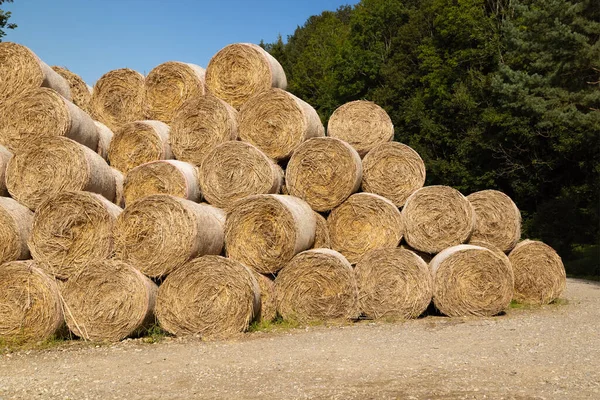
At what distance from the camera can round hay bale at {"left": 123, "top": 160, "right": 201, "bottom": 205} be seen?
847 centimetres

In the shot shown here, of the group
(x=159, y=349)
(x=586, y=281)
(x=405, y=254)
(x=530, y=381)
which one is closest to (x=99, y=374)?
(x=159, y=349)

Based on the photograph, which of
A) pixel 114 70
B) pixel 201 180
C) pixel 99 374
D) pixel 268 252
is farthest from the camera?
pixel 114 70

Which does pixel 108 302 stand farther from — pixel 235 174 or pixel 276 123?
pixel 276 123

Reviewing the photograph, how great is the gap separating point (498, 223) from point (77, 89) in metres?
7.14

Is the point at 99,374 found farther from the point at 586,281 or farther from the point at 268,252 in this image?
the point at 586,281

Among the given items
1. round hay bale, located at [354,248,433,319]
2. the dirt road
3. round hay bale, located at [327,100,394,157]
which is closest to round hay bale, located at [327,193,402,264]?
round hay bale, located at [354,248,433,319]

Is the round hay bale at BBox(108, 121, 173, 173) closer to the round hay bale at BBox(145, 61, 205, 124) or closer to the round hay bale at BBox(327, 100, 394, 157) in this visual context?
the round hay bale at BBox(145, 61, 205, 124)

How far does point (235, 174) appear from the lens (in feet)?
28.3

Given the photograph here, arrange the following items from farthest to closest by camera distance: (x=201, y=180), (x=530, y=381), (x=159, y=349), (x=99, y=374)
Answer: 1. (x=201, y=180)
2. (x=159, y=349)
3. (x=99, y=374)
4. (x=530, y=381)

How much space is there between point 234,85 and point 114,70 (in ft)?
6.80

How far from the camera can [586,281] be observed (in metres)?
14.7

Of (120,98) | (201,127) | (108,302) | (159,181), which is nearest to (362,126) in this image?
(201,127)

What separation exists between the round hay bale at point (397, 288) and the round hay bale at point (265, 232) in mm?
1072

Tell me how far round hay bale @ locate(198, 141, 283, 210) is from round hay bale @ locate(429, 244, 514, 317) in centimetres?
262
